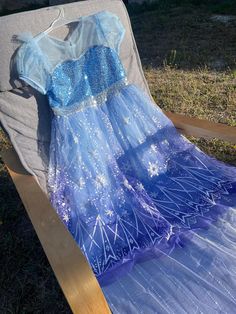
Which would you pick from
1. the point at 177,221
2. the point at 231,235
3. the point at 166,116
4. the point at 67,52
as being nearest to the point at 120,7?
the point at 67,52

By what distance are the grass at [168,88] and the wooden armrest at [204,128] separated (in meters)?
0.54

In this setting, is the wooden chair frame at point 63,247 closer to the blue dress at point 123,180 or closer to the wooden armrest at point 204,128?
the wooden armrest at point 204,128

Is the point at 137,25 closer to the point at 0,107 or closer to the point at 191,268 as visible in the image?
the point at 0,107

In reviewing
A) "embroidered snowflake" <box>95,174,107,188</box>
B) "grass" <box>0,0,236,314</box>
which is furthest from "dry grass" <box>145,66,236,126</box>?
"embroidered snowflake" <box>95,174,107,188</box>

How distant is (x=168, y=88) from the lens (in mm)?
3094

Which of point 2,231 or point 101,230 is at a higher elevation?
point 101,230

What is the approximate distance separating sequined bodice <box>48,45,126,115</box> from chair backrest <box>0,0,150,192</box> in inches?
2.7

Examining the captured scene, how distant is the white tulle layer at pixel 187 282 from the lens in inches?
44.1

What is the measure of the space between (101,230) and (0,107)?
0.59 meters

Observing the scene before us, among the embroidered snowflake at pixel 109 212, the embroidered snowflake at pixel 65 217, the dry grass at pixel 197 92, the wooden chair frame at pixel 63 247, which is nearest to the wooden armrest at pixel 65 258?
the wooden chair frame at pixel 63 247

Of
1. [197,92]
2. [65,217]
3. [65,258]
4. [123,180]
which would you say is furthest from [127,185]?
[197,92]

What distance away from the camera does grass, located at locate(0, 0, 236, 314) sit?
1.57m

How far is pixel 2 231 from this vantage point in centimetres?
186

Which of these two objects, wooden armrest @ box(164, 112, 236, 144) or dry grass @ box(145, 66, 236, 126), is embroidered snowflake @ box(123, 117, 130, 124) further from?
dry grass @ box(145, 66, 236, 126)
